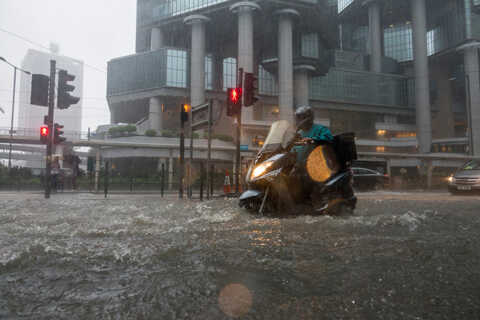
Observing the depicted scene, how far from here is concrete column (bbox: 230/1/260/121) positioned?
143 feet

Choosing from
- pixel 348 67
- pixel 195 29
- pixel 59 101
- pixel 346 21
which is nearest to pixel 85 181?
pixel 59 101

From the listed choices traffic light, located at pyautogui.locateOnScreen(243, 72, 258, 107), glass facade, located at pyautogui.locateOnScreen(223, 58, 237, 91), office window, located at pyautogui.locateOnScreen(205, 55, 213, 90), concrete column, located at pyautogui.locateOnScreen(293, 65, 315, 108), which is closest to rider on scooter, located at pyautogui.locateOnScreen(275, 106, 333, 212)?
traffic light, located at pyautogui.locateOnScreen(243, 72, 258, 107)

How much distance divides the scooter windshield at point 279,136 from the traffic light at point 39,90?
941cm

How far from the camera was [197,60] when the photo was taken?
46.2 meters

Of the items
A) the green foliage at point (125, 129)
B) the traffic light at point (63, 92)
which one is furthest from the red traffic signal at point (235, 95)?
the green foliage at point (125, 129)

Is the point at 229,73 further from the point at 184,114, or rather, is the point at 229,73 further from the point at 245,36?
the point at 184,114

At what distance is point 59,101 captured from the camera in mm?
10383

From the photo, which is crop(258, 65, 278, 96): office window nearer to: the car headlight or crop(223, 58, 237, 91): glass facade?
crop(223, 58, 237, 91): glass facade

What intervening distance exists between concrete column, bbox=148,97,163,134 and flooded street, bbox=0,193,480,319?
47638 mm

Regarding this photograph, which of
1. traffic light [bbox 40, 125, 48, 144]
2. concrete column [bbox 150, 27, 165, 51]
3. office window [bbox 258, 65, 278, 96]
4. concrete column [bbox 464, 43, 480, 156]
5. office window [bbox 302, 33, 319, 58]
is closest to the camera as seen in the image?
traffic light [bbox 40, 125, 48, 144]

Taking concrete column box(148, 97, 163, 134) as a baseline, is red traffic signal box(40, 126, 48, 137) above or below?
below

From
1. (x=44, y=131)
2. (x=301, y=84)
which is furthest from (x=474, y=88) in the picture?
(x=44, y=131)

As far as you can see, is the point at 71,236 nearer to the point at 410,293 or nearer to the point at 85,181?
the point at 410,293

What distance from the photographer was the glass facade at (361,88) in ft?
185
